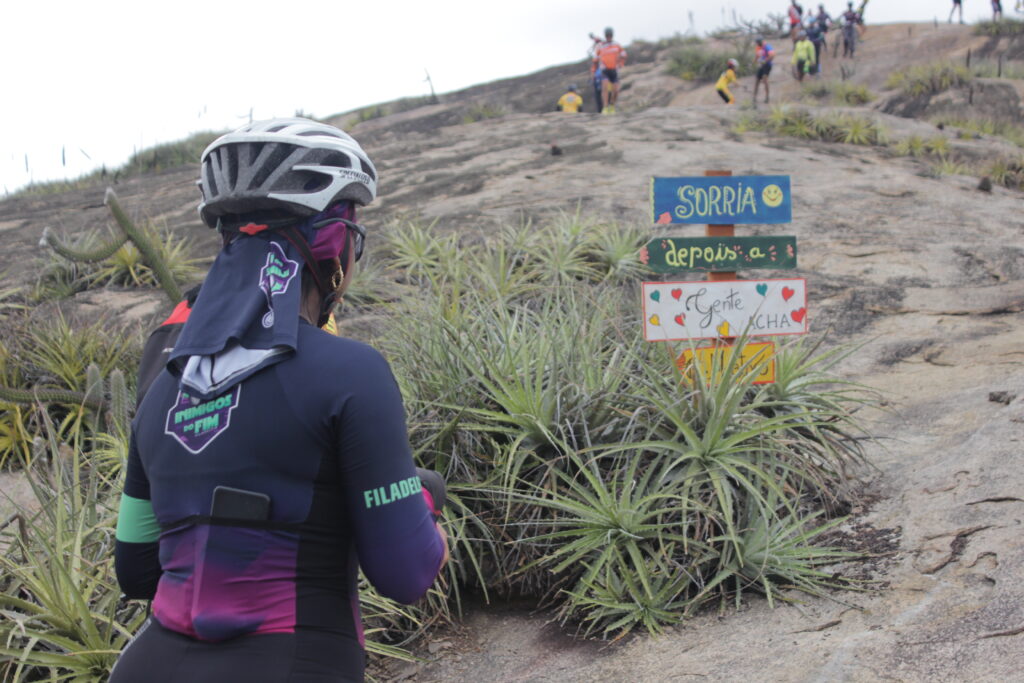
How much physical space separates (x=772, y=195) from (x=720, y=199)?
0.28 m

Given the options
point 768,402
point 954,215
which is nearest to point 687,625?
point 768,402

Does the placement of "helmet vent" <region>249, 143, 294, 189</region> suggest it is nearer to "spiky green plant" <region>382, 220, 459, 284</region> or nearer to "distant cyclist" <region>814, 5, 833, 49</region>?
"spiky green plant" <region>382, 220, 459, 284</region>

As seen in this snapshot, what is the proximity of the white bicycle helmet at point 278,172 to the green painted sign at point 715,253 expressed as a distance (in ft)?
9.84

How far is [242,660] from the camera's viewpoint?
162 centimetres

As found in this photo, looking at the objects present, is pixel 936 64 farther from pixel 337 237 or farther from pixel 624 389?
pixel 337 237

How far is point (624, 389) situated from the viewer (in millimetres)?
4621

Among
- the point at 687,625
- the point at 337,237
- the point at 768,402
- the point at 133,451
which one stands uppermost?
the point at 337,237

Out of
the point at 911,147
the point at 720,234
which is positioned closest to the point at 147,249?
the point at 720,234

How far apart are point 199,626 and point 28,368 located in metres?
5.89

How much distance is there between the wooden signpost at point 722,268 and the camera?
465cm

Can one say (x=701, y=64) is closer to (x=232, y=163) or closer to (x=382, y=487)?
(x=232, y=163)

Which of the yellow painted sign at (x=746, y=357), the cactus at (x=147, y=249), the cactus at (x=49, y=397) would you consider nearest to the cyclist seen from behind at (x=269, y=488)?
the yellow painted sign at (x=746, y=357)

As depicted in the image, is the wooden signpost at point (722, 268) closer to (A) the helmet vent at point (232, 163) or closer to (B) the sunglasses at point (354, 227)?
(B) the sunglasses at point (354, 227)

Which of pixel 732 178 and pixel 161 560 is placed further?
pixel 732 178
